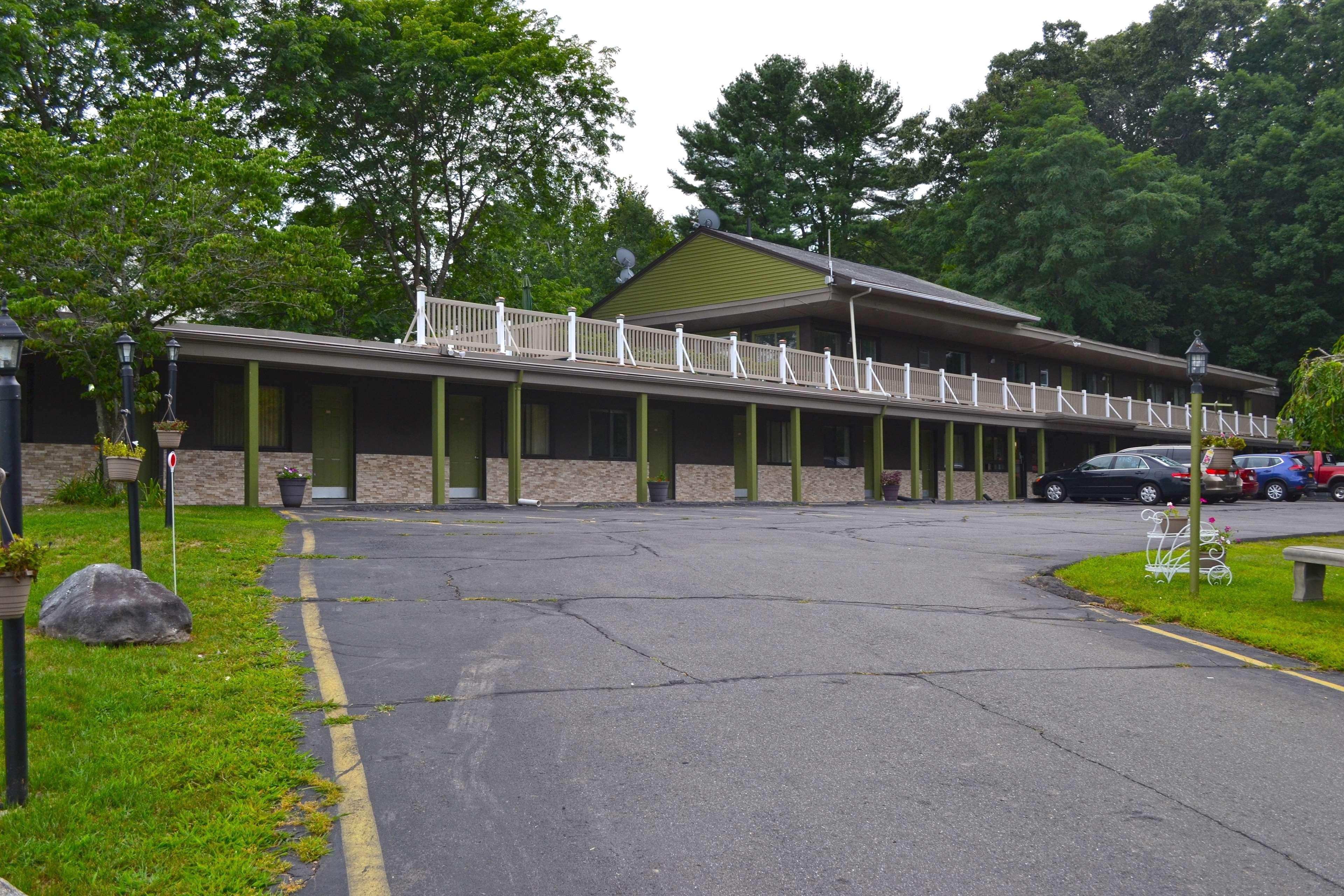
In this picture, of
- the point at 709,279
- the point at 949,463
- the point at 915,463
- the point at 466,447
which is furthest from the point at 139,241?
the point at 949,463

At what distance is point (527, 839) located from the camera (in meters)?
4.38

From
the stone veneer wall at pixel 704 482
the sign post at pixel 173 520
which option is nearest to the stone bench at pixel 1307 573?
the sign post at pixel 173 520

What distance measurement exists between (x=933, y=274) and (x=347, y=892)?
5976cm

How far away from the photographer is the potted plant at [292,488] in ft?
63.9

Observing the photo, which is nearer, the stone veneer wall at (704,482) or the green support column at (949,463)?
the stone veneer wall at (704,482)

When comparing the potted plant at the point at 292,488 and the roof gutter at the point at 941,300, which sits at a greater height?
the roof gutter at the point at 941,300

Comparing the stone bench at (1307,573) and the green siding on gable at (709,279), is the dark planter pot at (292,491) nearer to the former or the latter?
the stone bench at (1307,573)

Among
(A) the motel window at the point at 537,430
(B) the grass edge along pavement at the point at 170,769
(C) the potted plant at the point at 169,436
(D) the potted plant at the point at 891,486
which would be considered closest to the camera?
(B) the grass edge along pavement at the point at 170,769

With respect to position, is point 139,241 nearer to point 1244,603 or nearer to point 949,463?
point 1244,603

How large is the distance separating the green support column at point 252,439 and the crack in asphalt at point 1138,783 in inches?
557

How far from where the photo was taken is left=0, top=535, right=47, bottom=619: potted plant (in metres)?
4.42

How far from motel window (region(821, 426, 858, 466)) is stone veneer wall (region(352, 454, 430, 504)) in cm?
1286

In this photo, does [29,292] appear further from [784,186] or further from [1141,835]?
[784,186]

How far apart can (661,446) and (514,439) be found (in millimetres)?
6802
